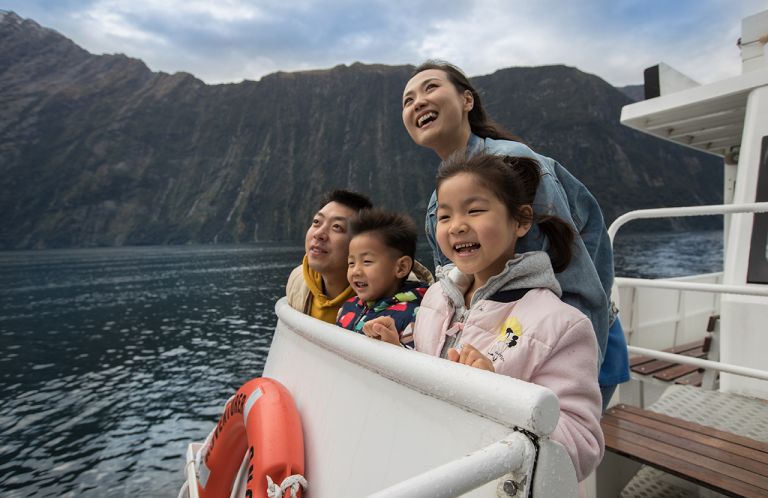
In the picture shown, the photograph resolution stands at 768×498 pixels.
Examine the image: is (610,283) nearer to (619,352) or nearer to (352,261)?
(619,352)

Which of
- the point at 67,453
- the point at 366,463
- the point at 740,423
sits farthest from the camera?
the point at 67,453

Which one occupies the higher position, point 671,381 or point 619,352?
point 619,352

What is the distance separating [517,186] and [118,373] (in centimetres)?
1738

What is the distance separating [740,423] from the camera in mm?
2748

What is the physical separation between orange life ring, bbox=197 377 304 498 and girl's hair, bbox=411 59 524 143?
134 centimetres

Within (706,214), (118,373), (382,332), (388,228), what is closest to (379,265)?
(388,228)

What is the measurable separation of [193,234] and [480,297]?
105017 millimetres

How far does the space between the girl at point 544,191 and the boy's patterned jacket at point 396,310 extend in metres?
0.21

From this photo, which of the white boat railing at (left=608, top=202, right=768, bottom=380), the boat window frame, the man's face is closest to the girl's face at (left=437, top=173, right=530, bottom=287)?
the man's face

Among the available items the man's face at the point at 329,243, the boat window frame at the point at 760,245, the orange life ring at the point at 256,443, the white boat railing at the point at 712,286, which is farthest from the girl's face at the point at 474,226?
the boat window frame at the point at 760,245

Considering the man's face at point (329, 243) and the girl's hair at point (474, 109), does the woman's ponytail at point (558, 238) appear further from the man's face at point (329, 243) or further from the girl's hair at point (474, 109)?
the man's face at point (329, 243)

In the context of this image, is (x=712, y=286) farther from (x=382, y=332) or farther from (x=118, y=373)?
(x=118, y=373)

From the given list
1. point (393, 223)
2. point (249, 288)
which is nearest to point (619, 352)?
point (393, 223)

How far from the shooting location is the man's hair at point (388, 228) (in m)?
2.14
